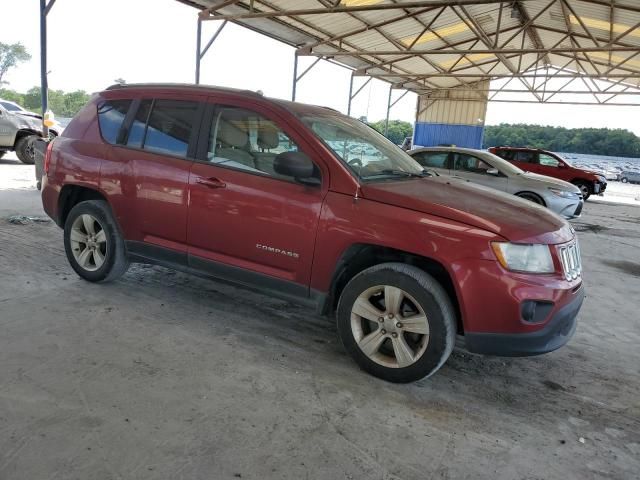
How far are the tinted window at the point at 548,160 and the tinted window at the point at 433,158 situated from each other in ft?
21.1

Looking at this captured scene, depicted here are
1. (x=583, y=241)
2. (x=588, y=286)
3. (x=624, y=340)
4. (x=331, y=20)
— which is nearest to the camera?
(x=624, y=340)

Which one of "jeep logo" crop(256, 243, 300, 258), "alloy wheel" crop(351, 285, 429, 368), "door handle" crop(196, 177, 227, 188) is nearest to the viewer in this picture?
"alloy wheel" crop(351, 285, 429, 368)

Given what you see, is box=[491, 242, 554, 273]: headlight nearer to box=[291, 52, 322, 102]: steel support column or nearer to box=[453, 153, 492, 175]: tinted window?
box=[453, 153, 492, 175]: tinted window

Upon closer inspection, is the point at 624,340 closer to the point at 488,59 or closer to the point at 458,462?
the point at 458,462

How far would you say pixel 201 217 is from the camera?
3656mm

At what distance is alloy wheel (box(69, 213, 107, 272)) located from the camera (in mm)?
4285

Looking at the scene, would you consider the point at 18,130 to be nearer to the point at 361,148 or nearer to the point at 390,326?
the point at 361,148

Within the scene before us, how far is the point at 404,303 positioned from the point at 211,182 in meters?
1.63

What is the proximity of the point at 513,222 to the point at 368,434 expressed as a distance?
147cm

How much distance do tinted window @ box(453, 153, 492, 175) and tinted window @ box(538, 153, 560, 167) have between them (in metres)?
6.22

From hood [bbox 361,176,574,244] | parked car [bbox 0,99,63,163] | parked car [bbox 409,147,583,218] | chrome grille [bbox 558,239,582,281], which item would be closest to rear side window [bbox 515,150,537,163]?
parked car [bbox 409,147,583,218]

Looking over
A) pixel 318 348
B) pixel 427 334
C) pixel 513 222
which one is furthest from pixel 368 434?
pixel 513 222

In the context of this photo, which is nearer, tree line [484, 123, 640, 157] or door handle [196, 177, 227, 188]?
door handle [196, 177, 227, 188]

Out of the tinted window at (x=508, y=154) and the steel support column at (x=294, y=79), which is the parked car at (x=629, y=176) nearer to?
the tinted window at (x=508, y=154)
